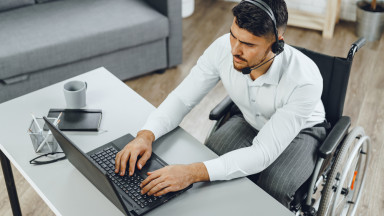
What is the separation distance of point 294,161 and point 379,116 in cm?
137

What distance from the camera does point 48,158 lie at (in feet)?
4.87

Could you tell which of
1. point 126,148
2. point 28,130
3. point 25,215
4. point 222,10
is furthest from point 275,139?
point 222,10

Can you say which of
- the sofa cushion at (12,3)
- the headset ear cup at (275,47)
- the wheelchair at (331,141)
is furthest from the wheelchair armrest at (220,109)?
the sofa cushion at (12,3)

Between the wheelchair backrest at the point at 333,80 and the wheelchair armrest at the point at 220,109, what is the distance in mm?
361

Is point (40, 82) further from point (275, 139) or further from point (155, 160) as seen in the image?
point (275, 139)

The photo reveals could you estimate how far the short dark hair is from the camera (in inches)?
54.5

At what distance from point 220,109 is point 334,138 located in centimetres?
46

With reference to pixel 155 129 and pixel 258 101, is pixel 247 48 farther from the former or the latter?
pixel 155 129

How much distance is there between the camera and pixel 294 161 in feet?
5.49

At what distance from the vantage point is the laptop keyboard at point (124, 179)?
132 cm

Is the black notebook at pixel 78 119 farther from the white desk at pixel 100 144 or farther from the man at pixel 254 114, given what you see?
the man at pixel 254 114

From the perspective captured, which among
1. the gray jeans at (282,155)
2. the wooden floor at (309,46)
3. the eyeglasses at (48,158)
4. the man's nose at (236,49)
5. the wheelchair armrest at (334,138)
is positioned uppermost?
the man's nose at (236,49)

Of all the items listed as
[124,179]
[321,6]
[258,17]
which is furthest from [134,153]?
[321,6]

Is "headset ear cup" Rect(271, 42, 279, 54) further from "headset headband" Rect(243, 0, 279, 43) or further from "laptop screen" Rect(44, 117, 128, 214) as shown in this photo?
"laptop screen" Rect(44, 117, 128, 214)
